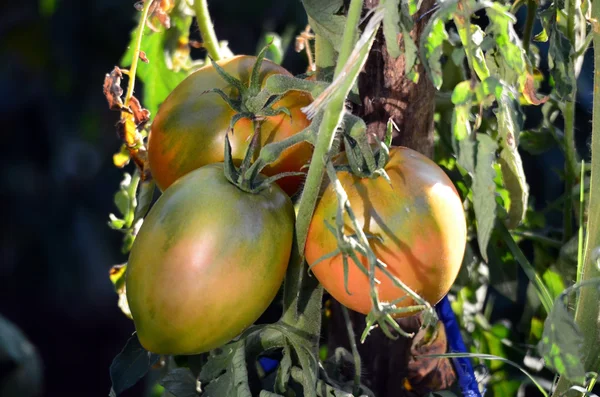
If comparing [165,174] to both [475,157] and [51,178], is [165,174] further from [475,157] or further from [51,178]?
[51,178]

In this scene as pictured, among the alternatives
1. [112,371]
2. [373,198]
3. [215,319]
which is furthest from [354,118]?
[112,371]

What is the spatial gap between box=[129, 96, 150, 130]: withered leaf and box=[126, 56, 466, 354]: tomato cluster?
5.6 inches

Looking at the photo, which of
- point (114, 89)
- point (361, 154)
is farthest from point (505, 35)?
point (114, 89)

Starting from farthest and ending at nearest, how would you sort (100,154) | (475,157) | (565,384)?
(100,154) → (565,384) → (475,157)

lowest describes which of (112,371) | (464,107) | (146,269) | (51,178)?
(51,178)

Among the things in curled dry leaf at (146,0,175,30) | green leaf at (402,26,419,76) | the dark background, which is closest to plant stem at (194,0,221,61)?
curled dry leaf at (146,0,175,30)

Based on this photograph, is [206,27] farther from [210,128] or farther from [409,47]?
[409,47]

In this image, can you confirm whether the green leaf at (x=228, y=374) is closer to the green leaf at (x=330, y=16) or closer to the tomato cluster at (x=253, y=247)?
the tomato cluster at (x=253, y=247)

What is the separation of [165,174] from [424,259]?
22 cm

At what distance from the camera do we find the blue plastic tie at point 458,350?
0.64m

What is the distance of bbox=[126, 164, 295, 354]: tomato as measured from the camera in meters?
0.48

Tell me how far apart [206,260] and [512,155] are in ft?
0.69

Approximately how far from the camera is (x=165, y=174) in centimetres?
58

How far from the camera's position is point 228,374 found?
56 centimetres
